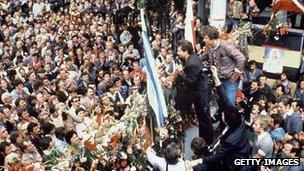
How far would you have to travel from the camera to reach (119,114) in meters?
9.90

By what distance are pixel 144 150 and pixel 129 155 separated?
31cm

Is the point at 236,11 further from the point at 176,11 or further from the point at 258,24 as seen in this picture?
the point at 176,11

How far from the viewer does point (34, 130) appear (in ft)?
30.6

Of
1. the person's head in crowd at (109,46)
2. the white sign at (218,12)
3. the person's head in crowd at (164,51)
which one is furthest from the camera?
the person's head in crowd at (109,46)

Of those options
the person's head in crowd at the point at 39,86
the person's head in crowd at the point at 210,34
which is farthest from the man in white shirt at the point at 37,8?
the person's head in crowd at the point at 210,34

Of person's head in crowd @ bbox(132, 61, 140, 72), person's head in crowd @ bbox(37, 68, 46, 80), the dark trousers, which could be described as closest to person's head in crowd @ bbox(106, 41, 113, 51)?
person's head in crowd @ bbox(132, 61, 140, 72)

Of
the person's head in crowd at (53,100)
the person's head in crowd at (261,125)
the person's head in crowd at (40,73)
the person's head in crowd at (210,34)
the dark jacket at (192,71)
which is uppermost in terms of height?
the person's head in crowd at (210,34)

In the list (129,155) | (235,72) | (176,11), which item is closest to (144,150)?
(129,155)

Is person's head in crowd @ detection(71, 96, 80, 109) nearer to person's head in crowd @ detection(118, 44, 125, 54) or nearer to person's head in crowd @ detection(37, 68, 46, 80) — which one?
person's head in crowd @ detection(37, 68, 46, 80)

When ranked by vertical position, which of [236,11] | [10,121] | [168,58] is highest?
[236,11]

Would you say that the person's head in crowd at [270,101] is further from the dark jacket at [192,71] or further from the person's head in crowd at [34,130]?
the person's head in crowd at [34,130]

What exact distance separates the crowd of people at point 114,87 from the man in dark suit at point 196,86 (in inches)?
0.7

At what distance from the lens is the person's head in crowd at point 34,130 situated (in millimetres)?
9336

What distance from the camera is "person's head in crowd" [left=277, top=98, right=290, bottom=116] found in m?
10.3
